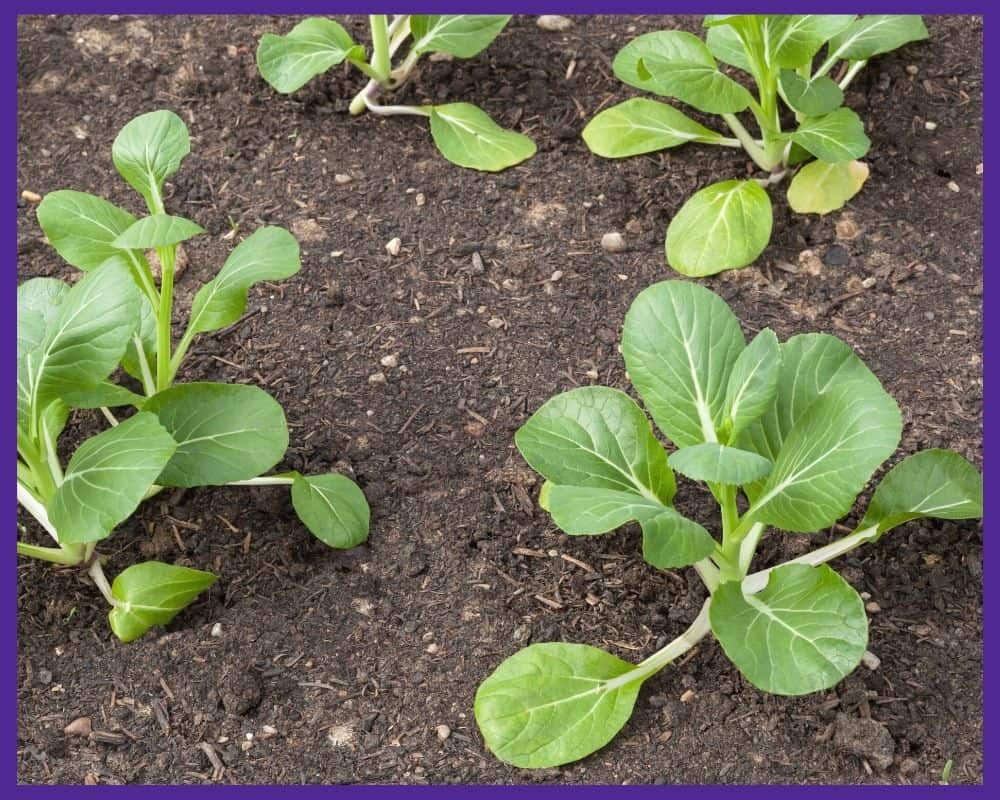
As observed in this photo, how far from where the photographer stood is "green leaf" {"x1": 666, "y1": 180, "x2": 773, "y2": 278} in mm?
3422

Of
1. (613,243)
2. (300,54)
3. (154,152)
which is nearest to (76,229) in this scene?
(154,152)

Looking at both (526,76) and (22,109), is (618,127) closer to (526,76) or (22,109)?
(526,76)

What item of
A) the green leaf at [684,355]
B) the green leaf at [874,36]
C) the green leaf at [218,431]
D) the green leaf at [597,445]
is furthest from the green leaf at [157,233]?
the green leaf at [874,36]

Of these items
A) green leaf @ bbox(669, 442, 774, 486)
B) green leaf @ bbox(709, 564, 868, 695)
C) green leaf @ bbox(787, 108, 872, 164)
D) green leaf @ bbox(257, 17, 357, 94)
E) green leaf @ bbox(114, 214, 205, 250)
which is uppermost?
green leaf @ bbox(114, 214, 205, 250)

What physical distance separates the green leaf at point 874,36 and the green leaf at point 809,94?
0.96 feet

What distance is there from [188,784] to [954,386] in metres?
2.12

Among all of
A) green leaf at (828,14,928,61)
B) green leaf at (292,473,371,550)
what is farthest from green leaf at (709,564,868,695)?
green leaf at (828,14,928,61)

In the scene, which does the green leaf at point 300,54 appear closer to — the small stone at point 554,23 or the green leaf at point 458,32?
the green leaf at point 458,32

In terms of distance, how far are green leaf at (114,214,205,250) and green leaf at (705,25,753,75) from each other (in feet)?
5.79

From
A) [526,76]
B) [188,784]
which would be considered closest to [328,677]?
[188,784]

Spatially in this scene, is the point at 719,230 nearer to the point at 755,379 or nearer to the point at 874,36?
the point at 874,36

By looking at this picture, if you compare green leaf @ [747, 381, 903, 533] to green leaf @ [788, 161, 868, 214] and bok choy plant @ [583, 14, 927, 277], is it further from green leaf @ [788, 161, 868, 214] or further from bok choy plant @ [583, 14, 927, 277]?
green leaf @ [788, 161, 868, 214]

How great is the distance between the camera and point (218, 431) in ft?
9.17

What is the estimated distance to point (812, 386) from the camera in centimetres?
263
